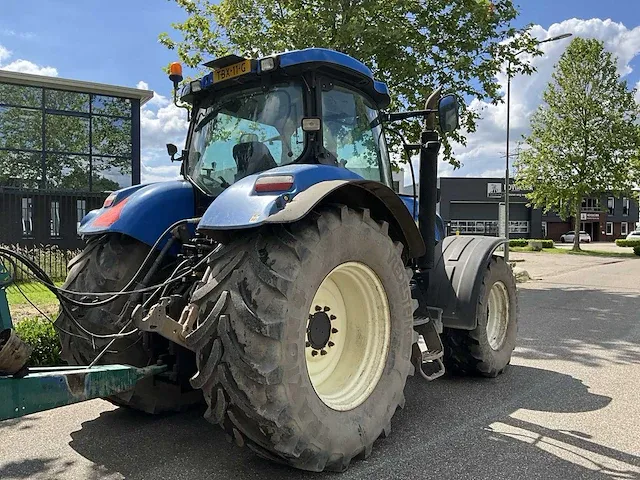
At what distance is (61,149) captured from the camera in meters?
17.2

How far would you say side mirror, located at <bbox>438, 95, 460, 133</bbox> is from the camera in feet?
14.1

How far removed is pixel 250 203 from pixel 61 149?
1624cm

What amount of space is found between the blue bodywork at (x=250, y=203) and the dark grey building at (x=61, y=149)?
13.8 metres

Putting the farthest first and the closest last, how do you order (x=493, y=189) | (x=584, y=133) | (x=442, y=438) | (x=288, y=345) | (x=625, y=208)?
1. (x=625, y=208)
2. (x=493, y=189)
3. (x=584, y=133)
4. (x=442, y=438)
5. (x=288, y=345)

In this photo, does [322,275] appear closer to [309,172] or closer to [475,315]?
[309,172]

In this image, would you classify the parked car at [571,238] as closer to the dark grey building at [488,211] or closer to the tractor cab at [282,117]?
the dark grey building at [488,211]

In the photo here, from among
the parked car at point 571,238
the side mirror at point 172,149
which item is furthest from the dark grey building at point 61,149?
the parked car at point 571,238

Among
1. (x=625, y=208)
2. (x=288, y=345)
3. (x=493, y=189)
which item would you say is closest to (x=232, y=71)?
(x=288, y=345)

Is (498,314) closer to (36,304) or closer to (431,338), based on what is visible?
(431,338)

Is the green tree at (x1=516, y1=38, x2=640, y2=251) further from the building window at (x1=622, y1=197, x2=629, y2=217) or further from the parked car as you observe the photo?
the building window at (x1=622, y1=197, x2=629, y2=217)

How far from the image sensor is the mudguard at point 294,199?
289cm

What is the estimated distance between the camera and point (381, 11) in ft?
37.0

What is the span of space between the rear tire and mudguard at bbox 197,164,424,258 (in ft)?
5.77

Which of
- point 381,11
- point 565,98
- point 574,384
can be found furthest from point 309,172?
point 565,98
